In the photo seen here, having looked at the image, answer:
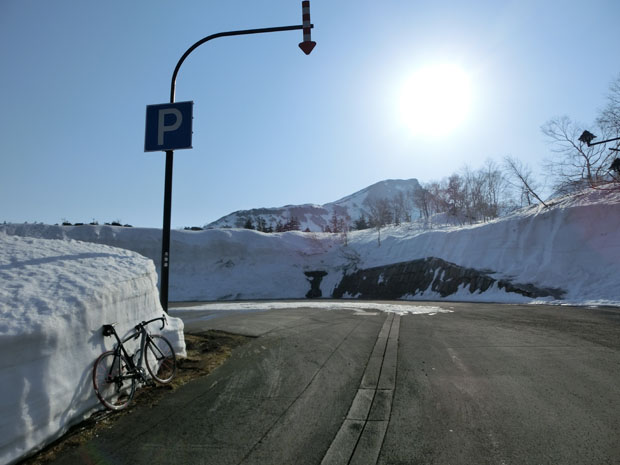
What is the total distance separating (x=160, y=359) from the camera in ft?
17.3

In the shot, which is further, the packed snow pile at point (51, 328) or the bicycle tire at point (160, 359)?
the bicycle tire at point (160, 359)

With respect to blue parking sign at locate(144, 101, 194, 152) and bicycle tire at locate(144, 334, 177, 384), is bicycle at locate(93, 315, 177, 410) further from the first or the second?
blue parking sign at locate(144, 101, 194, 152)

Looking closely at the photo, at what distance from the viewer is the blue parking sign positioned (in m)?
7.34

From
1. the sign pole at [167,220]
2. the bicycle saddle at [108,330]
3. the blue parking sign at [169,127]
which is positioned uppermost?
the blue parking sign at [169,127]

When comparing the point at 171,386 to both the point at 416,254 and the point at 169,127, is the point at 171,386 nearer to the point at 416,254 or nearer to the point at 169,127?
the point at 169,127

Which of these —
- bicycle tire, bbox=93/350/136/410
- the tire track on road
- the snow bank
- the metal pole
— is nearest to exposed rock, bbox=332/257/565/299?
the snow bank

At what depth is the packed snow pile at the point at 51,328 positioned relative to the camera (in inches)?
121

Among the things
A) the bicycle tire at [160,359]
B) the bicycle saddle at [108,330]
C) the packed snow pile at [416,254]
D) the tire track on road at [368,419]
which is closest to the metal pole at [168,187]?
the bicycle tire at [160,359]

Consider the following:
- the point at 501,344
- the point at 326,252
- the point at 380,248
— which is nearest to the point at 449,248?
the point at 380,248

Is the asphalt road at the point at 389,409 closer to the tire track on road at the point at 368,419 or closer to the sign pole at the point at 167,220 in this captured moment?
the tire track on road at the point at 368,419

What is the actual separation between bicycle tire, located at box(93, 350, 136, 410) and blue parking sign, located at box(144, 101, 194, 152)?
440cm

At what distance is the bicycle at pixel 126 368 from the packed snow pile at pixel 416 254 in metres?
17.3

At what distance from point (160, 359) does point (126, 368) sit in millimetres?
882

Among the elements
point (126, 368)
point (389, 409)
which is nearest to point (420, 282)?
point (389, 409)
